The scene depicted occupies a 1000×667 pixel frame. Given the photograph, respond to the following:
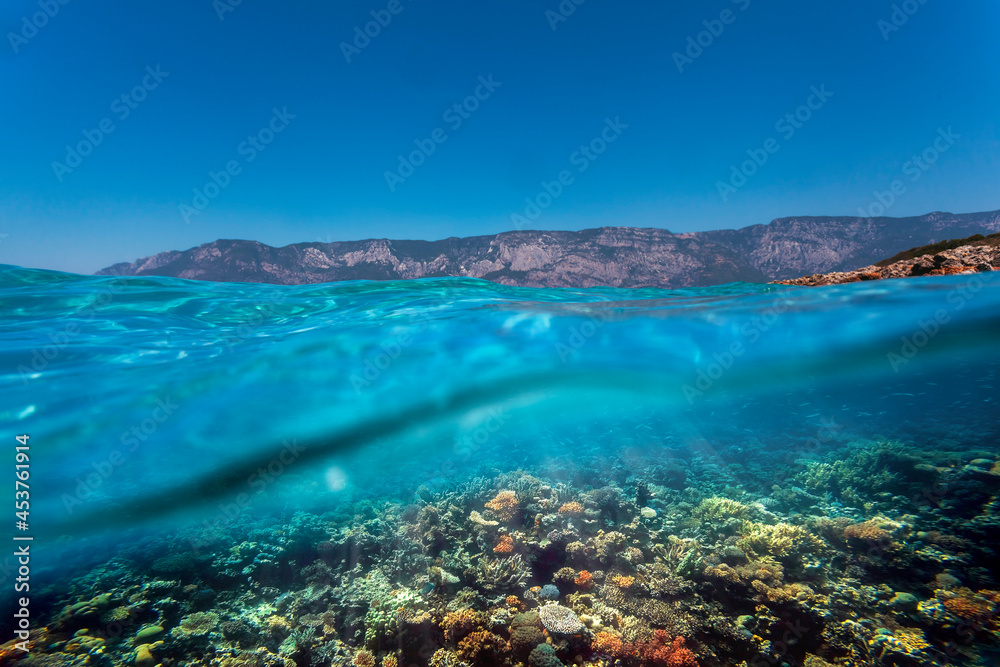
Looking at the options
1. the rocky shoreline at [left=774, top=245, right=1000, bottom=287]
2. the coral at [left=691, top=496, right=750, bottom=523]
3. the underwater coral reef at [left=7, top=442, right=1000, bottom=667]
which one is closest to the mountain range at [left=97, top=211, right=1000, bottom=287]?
the rocky shoreline at [left=774, top=245, right=1000, bottom=287]

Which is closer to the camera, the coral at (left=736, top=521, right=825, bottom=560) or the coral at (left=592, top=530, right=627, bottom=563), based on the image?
the coral at (left=736, top=521, right=825, bottom=560)

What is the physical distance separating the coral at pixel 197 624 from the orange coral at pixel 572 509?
6.44 metres

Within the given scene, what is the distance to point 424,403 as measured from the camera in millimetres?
10641

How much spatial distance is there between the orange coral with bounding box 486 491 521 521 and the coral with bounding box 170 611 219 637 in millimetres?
5215

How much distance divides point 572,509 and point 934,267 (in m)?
16.1

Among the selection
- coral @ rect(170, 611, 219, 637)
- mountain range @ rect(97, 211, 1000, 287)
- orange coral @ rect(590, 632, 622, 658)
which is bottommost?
orange coral @ rect(590, 632, 622, 658)

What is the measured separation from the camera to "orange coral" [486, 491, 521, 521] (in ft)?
27.7

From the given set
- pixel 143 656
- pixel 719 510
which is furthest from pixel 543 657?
pixel 719 510

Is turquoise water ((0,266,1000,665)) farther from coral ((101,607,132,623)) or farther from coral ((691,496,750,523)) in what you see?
coral ((101,607,132,623))

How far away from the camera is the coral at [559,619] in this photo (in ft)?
17.3

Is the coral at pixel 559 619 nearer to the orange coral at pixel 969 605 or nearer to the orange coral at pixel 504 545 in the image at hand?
the orange coral at pixel 504 545

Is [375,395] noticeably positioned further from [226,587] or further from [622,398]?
[622,398]

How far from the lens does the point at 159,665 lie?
490 centimetres

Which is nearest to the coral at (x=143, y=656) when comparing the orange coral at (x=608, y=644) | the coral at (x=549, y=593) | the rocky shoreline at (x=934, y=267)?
the coral at (x=549, y=593)
